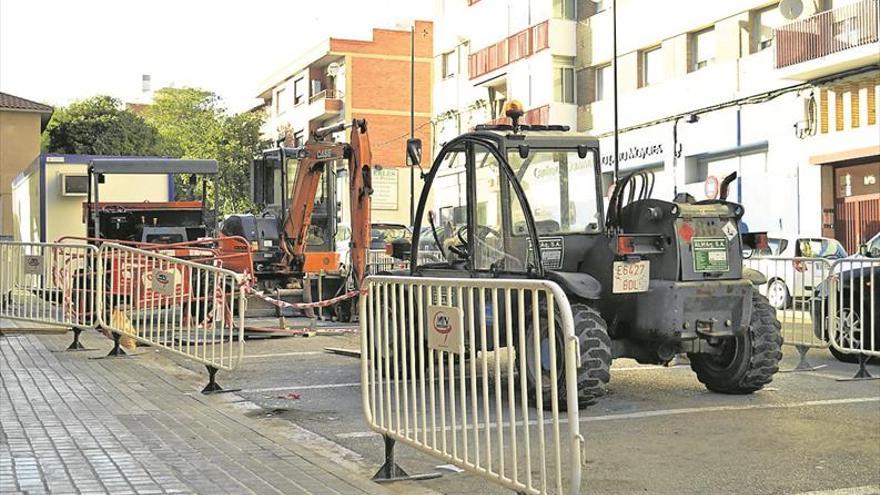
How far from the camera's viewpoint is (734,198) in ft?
97.5

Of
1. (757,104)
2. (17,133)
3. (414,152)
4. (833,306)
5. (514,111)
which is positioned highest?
(17,133)

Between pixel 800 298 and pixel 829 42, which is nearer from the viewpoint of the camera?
pixel 800 298

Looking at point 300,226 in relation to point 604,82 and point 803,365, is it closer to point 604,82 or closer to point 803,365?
point 803,365

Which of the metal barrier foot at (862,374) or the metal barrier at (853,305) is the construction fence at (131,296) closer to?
the metal barrier foot at (862,374)

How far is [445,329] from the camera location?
5.59 m

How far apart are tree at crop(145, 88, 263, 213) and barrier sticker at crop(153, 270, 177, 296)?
44.6m

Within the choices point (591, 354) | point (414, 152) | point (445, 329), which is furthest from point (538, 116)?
point (445, 329)

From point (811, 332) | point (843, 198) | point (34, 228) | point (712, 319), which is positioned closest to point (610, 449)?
point (712, 319)

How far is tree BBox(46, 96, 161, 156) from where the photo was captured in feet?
186

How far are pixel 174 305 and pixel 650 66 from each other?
2452 cm

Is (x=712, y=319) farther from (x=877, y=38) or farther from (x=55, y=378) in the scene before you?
(x=877, y=38)

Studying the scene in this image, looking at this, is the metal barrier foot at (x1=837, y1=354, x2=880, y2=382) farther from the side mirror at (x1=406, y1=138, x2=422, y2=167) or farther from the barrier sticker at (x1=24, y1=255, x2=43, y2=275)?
the barrier sticker at (x1=24, y1=255, x2=43, y2=275)

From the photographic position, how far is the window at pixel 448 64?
45.0 metres

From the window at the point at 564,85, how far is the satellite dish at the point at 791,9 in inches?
421
